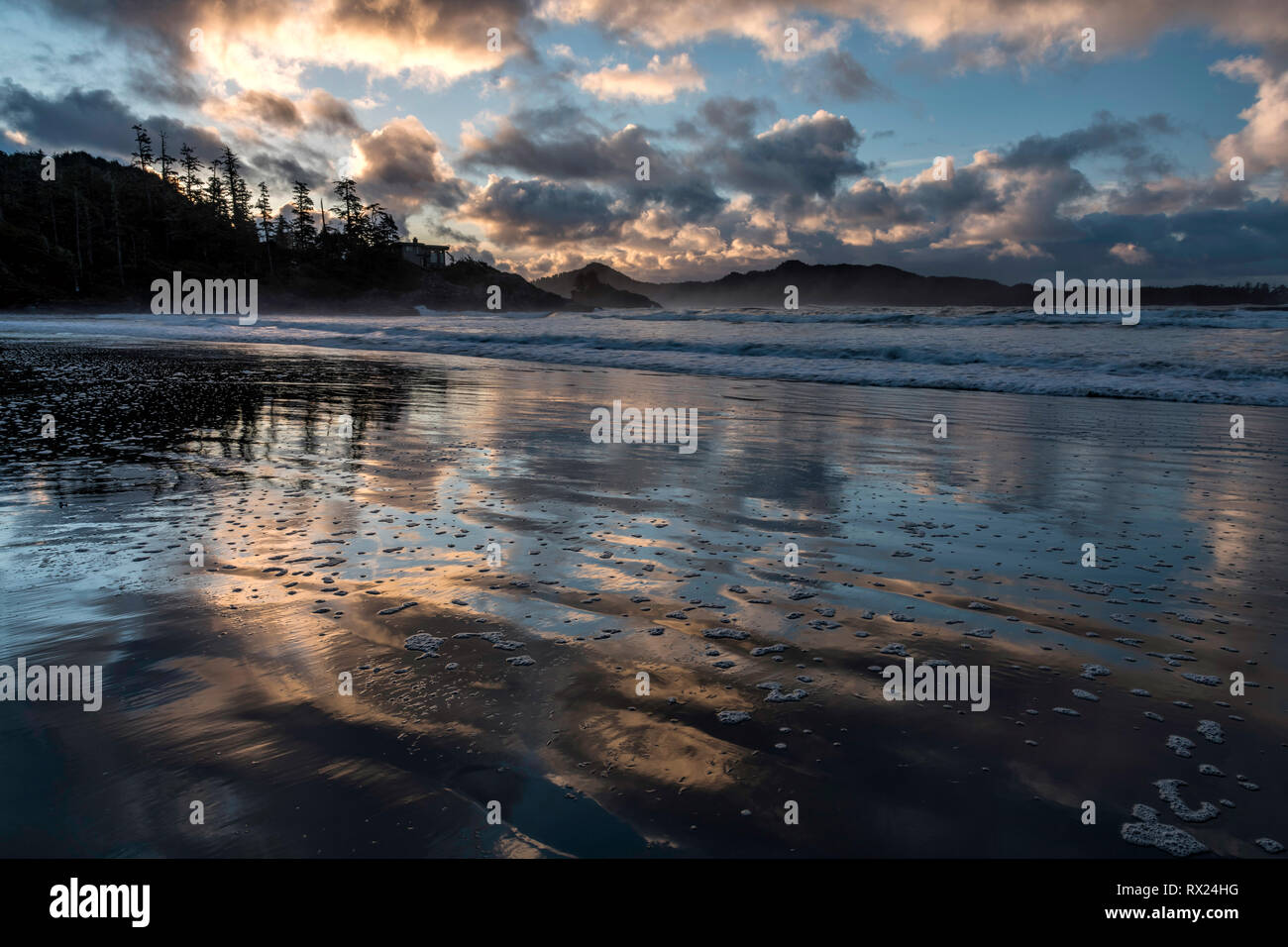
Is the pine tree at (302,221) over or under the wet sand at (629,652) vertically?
over

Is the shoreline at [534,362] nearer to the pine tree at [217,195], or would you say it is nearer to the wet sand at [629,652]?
the wet sand at [629,652]

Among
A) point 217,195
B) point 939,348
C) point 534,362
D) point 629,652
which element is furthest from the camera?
point 217,195

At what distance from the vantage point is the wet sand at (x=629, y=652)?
213cm

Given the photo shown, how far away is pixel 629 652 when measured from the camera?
321 cm

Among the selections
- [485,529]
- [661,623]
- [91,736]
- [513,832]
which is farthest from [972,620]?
[91,736]

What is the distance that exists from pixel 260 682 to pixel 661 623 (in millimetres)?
1790

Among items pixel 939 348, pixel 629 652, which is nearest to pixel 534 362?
pixel 939 348

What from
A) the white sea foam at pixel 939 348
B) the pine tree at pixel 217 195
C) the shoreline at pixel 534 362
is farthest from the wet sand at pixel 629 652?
the pine tree at pixel 217 195

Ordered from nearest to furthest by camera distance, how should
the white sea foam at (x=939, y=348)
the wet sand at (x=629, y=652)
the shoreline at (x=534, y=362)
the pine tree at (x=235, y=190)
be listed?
the wet sand at (x=629, y=652), the shoreline at (x=534, y=362), the white sea foam at (x=939, y=348), the pine tree at (x=235, y=190)

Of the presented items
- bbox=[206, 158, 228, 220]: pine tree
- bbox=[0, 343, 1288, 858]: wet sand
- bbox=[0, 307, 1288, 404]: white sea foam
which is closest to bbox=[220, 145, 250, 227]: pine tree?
bbox=[206, 158, 228, 220]: pine tree

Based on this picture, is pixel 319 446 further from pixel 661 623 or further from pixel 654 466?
pixel 661 623

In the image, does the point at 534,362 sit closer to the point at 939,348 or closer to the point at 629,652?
the point at 939,348

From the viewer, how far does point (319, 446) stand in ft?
25.7

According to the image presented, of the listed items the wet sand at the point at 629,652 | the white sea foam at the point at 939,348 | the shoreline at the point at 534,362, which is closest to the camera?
the wet sand at the point at 629,652
